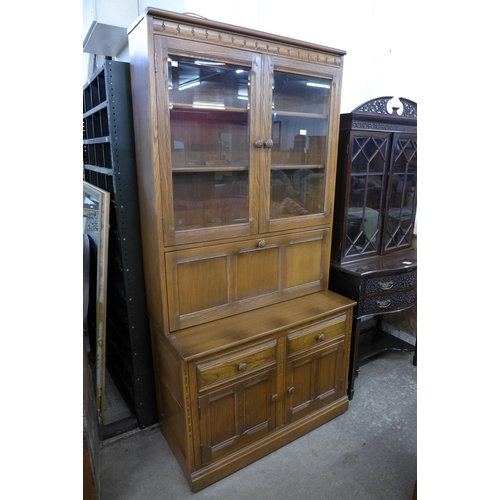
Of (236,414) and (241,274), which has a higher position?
(241,274)

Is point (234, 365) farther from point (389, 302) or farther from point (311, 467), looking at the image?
point (389, 302)

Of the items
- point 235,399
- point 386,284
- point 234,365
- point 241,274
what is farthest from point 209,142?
point 386,284

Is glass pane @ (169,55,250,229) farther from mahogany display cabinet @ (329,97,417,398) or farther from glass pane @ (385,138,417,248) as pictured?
glass pane @ (385,138,417,248)

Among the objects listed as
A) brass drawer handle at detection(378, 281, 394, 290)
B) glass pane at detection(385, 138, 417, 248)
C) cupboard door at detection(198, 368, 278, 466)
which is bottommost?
cupboard door at detection(198, 368, 278, 466)

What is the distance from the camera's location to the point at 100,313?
184 centimetres

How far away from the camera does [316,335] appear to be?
5.92ft

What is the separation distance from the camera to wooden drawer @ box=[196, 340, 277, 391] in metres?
1.49

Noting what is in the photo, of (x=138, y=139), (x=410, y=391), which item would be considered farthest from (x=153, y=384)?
(x=410, y=391)

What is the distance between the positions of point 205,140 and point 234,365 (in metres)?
1.02

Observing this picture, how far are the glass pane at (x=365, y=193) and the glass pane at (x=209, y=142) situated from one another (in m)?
0.76

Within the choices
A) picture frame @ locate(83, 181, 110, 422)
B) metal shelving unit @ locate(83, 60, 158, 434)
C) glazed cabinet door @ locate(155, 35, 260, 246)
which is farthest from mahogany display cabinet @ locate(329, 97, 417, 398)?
picture frame @ locate(83, 181, 110, 422)

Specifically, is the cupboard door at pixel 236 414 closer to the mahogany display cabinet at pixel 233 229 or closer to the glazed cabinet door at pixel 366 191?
the mahogany display cabinet at pixel 233 229
